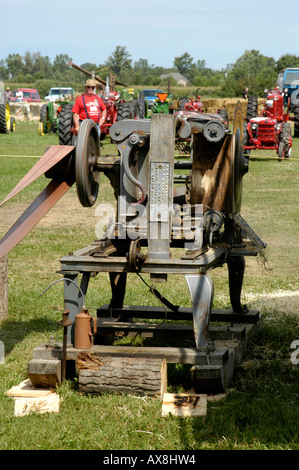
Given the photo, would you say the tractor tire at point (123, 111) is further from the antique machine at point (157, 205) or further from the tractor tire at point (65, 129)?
the antique machine at point (157, 205)

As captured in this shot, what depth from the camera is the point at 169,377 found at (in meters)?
5.06

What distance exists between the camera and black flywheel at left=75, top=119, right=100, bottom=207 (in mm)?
4973

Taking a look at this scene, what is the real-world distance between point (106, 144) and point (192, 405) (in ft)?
59.7

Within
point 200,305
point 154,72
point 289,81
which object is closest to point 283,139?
point 200,305

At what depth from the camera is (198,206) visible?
538cm

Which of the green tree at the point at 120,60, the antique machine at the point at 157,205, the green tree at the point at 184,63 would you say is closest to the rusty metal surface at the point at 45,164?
the antique machine at the point at 157,205

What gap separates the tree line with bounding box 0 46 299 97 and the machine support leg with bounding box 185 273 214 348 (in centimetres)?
2502

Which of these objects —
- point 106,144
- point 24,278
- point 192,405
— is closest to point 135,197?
point 192,405

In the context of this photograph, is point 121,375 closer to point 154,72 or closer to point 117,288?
point 117,288

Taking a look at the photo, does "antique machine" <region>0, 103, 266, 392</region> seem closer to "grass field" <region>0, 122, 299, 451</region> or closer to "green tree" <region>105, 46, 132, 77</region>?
"grass field" <region>0, 122, 299, 451</region>

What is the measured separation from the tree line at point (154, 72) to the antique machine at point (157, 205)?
24.1 metres

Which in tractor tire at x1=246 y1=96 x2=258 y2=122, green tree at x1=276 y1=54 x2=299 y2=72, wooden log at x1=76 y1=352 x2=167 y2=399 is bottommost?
wooden log at x1=76 y1=352 x2=167 y2=399

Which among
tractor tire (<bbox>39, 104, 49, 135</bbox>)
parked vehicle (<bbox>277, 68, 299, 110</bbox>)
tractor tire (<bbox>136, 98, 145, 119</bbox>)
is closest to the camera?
tractor tire (<bbox>136, 98, 145, 119</bbox>)

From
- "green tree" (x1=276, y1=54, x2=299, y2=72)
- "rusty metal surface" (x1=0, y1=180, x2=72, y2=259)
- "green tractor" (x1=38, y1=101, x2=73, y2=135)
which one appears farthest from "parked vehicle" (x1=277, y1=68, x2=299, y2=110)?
"green tree" (x1=276, y1=54, x2=299, y2=72)
